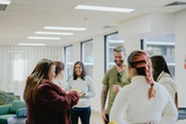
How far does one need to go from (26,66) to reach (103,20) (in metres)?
6.96

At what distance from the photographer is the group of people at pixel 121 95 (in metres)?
1.75

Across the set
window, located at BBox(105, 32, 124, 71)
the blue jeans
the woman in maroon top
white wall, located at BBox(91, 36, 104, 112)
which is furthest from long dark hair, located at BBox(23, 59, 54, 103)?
white wall, located at BBox(91, 36, 104, 112)

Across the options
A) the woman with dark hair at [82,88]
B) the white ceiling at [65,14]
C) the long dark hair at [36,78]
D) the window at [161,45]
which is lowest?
the woman with dark hair at [82,88]

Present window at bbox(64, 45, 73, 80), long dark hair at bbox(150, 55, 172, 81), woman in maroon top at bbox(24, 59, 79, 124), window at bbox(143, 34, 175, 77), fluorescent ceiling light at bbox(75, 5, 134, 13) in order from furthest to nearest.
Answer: window at bbox(64, 45, 73, 80)
window at bbox(143, 34, 175, 77)
fluorescent ceiling light at bbox(75, 5, 134, 13)
long dark hair at bbox(150, 55, 172, 81)
woman in maroon top at bbox(24, 59, 79, 124)

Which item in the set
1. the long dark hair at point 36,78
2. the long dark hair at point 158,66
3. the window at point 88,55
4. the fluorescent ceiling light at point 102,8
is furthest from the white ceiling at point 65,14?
the window at point 88,55

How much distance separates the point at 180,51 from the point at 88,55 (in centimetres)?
545

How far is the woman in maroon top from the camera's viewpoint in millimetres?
2438

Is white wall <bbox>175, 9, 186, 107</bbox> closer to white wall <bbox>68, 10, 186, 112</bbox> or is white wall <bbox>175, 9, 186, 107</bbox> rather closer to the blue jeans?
white wall <bbox>68, 10, 186, 112</bbox>

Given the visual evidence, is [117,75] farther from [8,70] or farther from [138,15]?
[8,70]

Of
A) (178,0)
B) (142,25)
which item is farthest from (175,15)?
(178,0)

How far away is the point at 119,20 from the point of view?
6023 millimetres

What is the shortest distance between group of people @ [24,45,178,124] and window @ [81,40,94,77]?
5.55 meters

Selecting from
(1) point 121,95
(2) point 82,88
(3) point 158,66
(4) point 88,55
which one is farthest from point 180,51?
(4) point 88,55

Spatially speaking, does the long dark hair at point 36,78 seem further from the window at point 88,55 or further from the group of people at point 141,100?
the window at point 88,55
